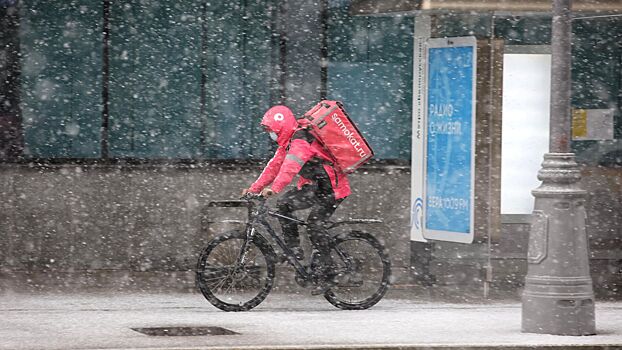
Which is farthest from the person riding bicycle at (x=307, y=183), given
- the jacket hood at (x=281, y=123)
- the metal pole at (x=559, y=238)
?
the metal pole at (x=559, y=238)

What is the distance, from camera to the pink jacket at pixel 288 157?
43.4 ft

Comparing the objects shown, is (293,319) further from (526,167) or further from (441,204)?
(526,167)

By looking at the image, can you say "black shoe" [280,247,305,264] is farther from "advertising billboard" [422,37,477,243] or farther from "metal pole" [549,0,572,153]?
"metal pole" [549,0,572,153]

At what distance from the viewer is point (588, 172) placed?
17281 mm

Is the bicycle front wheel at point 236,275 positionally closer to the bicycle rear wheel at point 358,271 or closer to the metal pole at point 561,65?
the bicycle rear wheel at point 358,271

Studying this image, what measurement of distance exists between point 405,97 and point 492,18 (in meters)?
2.10

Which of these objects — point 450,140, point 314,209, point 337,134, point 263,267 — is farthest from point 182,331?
point 450,140

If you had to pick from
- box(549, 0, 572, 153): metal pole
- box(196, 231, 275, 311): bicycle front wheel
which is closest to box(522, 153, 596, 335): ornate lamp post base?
box(549, 0, 572, 153): metal pole

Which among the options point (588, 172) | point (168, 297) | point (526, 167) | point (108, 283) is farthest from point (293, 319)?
point (588, 172)

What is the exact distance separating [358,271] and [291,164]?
3.91 ft

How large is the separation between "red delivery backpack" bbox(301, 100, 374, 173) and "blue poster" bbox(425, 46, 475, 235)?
156cm

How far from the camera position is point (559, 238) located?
465 inches

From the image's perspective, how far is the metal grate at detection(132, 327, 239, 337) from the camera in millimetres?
11867

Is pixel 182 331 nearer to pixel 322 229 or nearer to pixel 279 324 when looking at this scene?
pixel 279 324
